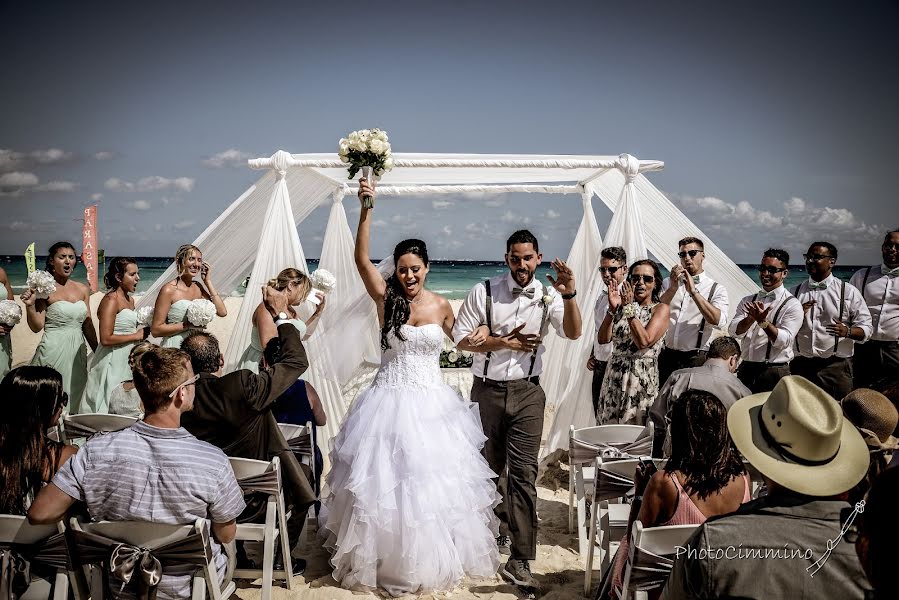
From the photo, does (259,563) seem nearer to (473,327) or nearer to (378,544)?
(378,544)

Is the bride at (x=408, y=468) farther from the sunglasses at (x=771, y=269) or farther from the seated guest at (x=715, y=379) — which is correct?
the sunglasses at (x=771, y=269)

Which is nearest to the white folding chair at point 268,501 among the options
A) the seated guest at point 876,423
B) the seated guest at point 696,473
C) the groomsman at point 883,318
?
the seated guest at point 696,473

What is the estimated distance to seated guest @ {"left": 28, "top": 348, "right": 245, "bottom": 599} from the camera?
7.81 ft

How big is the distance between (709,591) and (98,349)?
5.08m

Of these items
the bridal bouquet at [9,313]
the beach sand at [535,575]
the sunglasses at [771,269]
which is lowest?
the beach sand at [535,575]

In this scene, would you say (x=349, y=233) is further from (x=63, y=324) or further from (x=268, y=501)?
(x=268, y=501)

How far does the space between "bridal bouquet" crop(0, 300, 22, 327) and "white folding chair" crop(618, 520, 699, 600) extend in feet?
16.3

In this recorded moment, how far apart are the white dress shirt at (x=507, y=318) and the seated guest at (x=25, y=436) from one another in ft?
7.13

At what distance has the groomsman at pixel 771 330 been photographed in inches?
207

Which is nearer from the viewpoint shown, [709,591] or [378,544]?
[709,591]

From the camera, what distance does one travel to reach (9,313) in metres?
5.18

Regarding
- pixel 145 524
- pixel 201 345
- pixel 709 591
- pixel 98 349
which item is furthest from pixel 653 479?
pixel 98 349

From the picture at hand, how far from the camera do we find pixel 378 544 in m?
3.61

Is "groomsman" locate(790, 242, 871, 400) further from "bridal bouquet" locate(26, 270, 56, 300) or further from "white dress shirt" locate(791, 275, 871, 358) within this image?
"bridal bouquet" locate(26, 270, 56, 300)
